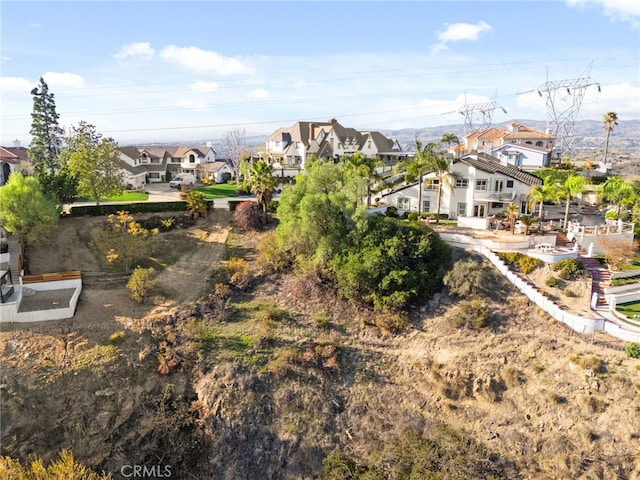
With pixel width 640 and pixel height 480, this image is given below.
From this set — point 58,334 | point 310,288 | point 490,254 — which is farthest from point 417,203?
point 58,334

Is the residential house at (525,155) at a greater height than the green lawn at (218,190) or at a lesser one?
greater

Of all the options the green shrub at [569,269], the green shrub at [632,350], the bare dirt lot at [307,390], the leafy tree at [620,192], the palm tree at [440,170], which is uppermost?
the palm tree at [440,170]

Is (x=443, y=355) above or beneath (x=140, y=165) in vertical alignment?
beneath

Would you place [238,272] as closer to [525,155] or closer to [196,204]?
[196,204]

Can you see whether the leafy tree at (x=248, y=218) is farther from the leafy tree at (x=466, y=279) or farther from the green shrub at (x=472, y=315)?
the green shrub at (x=472, y=315)

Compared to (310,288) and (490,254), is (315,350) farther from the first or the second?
(490,254)

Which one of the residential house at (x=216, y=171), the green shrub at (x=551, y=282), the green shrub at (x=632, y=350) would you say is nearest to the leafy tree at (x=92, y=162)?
the residential house at (x=216, y=171)
